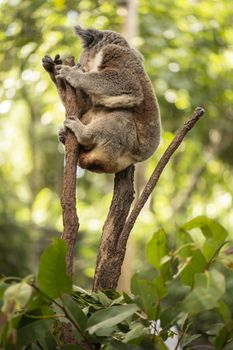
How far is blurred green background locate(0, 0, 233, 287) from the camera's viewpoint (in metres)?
8.12

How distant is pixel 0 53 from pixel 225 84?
398cm

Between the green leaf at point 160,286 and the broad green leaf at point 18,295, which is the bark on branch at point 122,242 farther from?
the broad green leaf at point 18,295

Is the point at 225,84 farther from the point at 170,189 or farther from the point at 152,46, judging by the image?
the point at 170,189

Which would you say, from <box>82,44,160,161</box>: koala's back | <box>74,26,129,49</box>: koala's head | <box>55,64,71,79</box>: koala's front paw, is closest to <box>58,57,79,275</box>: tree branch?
<box>55,64,71,79</box>: koala's front paw

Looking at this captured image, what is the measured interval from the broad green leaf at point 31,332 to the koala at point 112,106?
207 centimetres

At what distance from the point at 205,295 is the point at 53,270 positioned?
362 mm

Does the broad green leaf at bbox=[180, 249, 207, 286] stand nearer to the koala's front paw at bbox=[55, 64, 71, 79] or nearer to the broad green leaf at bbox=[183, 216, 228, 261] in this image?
the broad green leaf at bbox=[183, 216, 228, 261]

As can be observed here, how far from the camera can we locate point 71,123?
349cm

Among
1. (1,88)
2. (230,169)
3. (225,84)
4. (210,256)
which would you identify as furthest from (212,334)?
(230,169)

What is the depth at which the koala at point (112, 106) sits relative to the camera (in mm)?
3838

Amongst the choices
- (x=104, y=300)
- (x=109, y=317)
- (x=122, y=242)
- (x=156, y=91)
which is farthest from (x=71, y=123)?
(x=156, y=91)

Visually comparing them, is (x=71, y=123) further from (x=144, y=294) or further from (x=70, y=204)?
(x=144, y=294)

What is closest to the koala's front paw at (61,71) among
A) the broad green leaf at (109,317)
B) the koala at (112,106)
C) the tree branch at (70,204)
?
the koala at (112,106)

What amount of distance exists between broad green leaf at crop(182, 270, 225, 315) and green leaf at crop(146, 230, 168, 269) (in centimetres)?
16
